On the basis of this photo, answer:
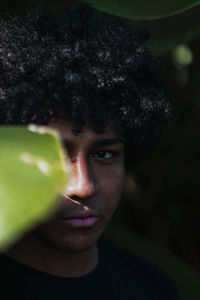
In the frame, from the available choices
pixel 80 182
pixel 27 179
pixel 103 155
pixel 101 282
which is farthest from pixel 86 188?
pixel 27 179

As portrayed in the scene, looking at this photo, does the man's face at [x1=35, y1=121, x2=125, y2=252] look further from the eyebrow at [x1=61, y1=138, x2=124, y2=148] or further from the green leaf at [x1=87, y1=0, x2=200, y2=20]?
the green leaf at [x1=87, y1=0, x2=200, y2=20]

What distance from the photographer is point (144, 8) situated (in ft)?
2.69

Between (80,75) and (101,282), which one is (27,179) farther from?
(101,282)

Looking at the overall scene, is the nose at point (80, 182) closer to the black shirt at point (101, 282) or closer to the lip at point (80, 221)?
the lip at point (80, 221)

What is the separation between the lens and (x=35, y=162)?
0.27m

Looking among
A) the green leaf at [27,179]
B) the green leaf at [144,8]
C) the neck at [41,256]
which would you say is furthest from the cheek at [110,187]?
the green leaf at [27,179]

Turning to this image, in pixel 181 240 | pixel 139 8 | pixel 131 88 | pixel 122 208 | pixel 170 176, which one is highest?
pixel 139 8

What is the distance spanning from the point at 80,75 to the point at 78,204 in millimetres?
188

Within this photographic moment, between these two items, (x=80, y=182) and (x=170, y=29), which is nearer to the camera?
(x=80, y=182)

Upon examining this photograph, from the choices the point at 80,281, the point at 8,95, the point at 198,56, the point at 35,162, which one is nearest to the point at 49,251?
the point at 80,281

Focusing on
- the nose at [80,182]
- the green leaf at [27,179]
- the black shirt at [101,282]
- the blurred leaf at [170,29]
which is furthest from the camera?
the blurred leaf at [170,29]

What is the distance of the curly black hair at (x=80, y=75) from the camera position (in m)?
0.71

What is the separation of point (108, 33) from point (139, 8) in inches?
2.6

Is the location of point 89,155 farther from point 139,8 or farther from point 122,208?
point 122,208
